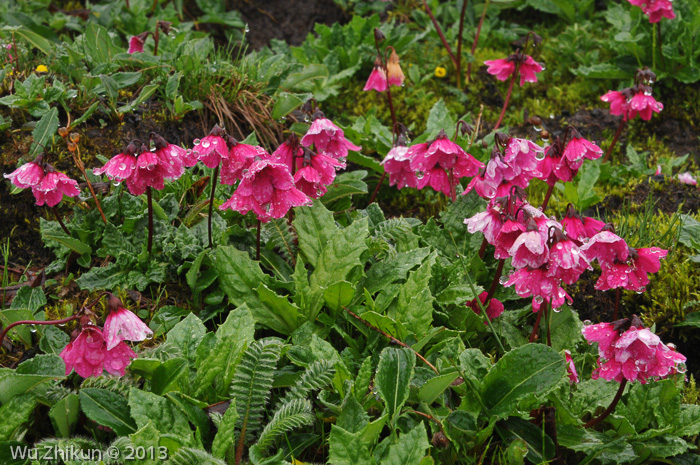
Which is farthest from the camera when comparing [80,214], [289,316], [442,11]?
[442,11]

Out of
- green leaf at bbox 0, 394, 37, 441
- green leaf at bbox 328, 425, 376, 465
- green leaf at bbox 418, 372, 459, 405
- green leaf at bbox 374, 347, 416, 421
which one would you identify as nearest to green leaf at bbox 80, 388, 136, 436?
green leaf at bbox 0, 394, 37, 441

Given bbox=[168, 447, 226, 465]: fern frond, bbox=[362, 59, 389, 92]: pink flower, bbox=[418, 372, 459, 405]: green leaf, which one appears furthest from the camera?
bbox=[362, 59, 389, 92]: pink flower

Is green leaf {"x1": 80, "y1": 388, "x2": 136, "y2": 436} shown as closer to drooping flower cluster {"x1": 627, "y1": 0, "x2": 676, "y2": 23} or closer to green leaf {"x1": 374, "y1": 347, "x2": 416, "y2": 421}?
green leaf {"x1": 374, "y1": 347, "x2": 416, "y2": 421}

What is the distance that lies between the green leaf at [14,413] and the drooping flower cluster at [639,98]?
3.06m

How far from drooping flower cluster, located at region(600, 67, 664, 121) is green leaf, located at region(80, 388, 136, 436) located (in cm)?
283

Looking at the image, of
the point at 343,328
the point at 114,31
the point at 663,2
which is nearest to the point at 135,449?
the point at 343,328

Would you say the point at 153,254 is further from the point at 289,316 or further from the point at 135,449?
the point at 135,449

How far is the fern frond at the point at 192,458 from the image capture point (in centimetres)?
185

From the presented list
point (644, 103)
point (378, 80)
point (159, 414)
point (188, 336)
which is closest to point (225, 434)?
point (159, 414)

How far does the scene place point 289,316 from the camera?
2502mm

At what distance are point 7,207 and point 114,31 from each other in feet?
5.37

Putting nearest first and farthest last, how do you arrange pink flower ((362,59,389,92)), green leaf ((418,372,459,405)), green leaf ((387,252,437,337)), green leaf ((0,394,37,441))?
green leaf ((0,394,37,441))
green leaf ((418,372,459,405))
green leaf ((387,252,437,337))
pink flower ((362,59,389,92))

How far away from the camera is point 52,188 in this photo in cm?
248

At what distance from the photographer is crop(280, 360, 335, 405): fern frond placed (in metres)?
2.13
